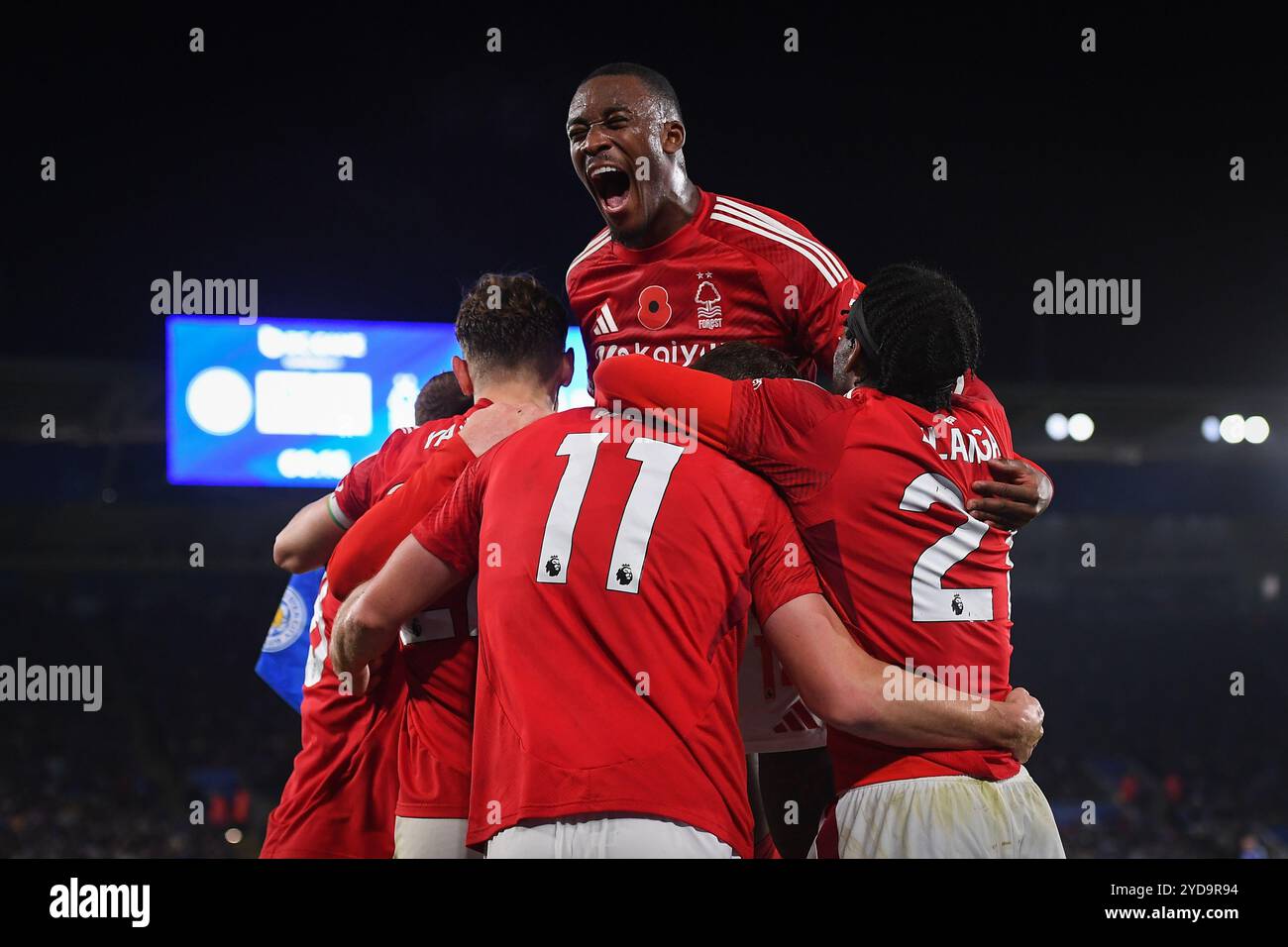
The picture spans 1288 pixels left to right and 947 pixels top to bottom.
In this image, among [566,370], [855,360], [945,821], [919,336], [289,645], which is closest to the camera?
[945,821]

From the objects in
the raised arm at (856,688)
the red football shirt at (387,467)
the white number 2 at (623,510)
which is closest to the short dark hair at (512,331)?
the red football shirt at (387,467)

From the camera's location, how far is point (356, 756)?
2918mm

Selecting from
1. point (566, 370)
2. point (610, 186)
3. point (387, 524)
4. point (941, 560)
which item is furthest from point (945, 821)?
point (610, 186)

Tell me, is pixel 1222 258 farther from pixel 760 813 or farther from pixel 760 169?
pixel 760 813

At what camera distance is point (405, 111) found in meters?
8.24

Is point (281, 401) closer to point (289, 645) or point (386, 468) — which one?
point (289, 645)

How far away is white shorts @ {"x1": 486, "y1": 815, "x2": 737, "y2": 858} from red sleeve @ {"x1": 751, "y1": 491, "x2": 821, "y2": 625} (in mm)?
408

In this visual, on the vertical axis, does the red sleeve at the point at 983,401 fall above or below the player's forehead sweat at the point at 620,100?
below

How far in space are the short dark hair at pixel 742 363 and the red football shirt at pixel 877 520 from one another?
25 centimetres

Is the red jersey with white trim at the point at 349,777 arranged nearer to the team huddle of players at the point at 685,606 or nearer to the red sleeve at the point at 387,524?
the team huddle of players at the point at 685,606

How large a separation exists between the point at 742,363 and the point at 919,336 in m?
0.40

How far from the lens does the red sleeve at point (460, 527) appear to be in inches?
86.6
